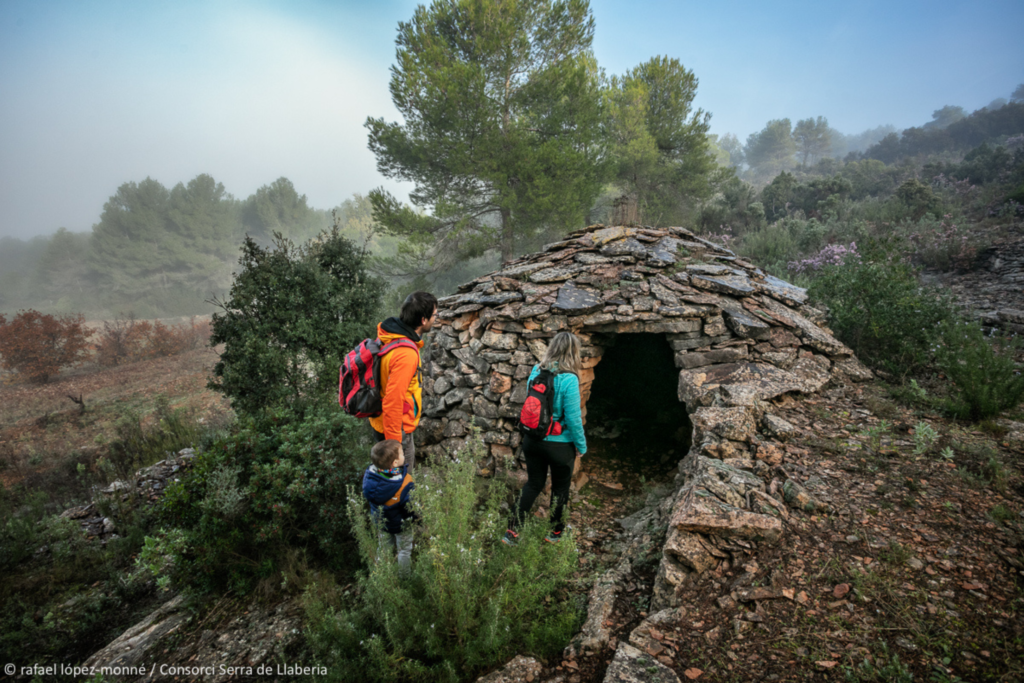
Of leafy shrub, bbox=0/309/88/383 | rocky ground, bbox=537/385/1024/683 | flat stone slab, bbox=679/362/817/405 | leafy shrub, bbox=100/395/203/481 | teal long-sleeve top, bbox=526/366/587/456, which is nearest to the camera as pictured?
rocky ground, bbox=537/385/1024/683

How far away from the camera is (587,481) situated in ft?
14.1

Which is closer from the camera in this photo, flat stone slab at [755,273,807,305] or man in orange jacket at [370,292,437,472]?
man in orange jacket at [370,292,437,472]

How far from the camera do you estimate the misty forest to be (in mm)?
2008

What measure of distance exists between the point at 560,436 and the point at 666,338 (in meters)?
2.04

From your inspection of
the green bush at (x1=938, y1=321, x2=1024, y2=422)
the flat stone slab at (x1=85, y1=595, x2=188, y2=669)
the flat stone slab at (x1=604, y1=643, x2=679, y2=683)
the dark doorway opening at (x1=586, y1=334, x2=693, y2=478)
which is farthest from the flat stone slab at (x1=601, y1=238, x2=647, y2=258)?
the flat stone slab at (x1=85, y1=595, x2=188, y2=669)

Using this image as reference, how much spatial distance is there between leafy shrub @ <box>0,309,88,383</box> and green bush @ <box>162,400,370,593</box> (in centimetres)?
1252

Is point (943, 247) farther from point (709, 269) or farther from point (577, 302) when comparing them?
point (577, 302)

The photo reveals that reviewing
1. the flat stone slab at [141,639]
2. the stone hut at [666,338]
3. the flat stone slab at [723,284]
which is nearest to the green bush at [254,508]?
the flat stone slab at [141,639]

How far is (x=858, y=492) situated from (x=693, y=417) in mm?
1174

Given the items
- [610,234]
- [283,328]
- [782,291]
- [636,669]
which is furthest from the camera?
[283,328]

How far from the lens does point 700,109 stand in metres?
13.6

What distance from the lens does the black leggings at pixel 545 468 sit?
2855mm

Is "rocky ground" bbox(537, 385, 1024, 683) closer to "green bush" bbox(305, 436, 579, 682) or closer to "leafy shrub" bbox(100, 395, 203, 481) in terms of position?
"green bush" bbox(305, 436, 579, 682)

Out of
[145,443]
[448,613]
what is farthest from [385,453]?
[145,443]
